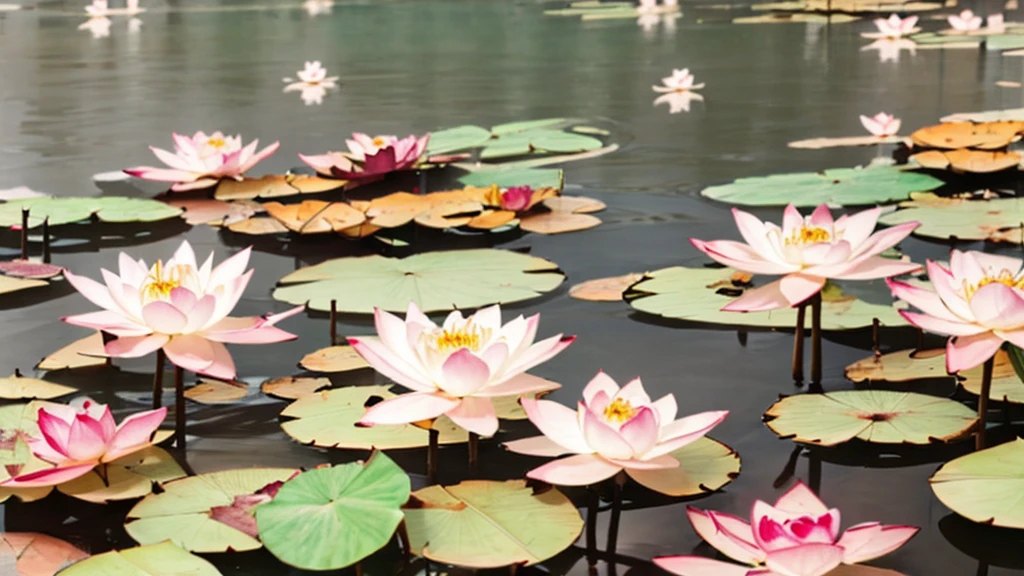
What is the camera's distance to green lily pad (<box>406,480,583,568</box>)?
3.94 ft

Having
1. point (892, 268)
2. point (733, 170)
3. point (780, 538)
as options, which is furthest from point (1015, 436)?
point (733, 170)

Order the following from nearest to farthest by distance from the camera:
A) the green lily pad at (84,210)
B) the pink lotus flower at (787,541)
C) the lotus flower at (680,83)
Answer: the pink lotus flower at (787,541), the green lily pad at (84,210), the lotus flower at (680,83)

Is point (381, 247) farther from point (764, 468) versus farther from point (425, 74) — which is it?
point (425, 74)

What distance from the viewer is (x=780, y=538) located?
1084 mm

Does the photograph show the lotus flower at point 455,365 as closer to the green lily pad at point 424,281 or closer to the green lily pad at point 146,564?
the green lily pad at point 146,564

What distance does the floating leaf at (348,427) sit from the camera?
1.53 metres

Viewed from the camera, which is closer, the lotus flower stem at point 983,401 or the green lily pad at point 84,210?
the lotus flower stem at point 983,401

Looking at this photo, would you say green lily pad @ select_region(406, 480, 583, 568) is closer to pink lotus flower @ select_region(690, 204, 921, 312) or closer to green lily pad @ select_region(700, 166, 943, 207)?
pink lotus flower @ select_region(690, 204, 921, 312)

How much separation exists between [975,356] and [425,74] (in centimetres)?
571

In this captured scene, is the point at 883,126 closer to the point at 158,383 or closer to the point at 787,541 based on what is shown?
the point at 158,383

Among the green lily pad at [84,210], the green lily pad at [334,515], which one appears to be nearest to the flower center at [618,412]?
the green lily pad at [334,515]

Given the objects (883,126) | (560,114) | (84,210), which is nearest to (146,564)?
(84,210)

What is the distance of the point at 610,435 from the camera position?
1.28 meters

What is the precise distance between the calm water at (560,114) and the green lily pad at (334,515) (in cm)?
11
